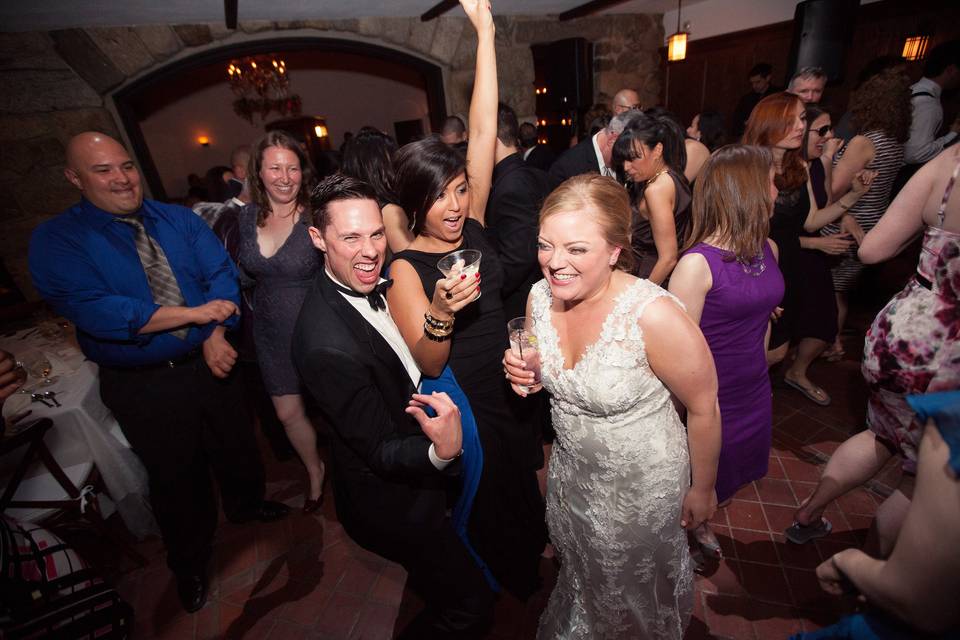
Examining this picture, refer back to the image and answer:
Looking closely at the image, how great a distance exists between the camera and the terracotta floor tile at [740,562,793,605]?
2.09 metres

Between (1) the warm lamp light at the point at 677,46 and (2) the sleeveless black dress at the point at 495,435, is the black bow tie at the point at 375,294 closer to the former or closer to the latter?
(2) the sleeveless black dress at the point at 495,435

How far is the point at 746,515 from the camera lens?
8.29ft

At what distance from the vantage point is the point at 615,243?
1.43m

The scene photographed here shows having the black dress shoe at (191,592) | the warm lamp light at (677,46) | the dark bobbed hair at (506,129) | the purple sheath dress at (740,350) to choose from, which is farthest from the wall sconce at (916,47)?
the black dress shoe at (191,592)

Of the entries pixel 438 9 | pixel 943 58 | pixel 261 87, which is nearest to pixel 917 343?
pixel 943 58

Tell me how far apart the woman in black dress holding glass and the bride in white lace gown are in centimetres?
27

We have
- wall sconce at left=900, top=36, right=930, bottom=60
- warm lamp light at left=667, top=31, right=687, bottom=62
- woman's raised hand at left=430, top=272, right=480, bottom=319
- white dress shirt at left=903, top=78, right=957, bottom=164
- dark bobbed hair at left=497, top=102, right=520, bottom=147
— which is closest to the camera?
woman's raised hand at left=430, top=272, right=480, bottom=319

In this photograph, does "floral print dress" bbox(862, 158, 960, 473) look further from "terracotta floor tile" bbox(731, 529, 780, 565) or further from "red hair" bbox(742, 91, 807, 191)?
"red hair" bbox(742, 91, 807, 191)

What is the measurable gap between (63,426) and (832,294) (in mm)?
5077

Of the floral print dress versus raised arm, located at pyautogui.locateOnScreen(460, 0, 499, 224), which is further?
raised arm, located at pyautogui.locateOnScreen(460, 0, 499, 224)

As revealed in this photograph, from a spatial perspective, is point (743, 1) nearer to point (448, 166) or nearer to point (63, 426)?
point (448, 166)

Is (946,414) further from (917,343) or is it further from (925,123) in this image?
(925,123)

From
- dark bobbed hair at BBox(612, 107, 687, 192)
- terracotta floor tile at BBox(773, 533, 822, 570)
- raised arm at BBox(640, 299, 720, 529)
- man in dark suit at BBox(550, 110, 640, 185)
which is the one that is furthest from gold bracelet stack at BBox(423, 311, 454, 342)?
man in dark suit at BBox(550, 110, 640, 185)

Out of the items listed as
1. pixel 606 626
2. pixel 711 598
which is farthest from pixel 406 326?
pixel 711 598
